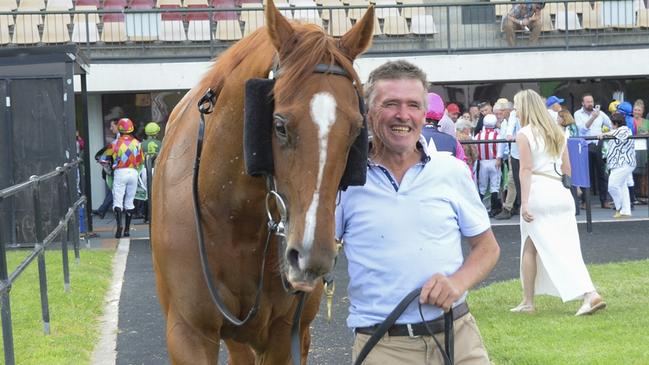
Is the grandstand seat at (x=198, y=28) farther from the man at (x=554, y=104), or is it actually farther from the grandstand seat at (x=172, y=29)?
the man at (x=554, y=104)

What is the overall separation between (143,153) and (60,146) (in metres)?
2.82

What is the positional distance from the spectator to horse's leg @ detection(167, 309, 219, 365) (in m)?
14.1

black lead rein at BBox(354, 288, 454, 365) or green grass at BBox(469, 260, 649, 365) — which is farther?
green grass at BBox(469, 260, 649, 365)

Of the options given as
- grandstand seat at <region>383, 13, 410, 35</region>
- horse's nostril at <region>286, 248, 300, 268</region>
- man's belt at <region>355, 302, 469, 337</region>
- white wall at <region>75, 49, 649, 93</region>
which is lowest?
man's belt at <region>355, 302, 469, 337</region>

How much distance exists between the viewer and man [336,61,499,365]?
3.78 metres

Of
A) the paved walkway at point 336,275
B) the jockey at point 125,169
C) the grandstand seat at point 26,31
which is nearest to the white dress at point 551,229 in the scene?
the paved walkway at point 336,275

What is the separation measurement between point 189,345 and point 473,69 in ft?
57.5

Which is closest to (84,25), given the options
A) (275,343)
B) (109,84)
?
(109,84)

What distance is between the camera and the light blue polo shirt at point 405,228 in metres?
3.81

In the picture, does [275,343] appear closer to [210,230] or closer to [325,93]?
[210,230]

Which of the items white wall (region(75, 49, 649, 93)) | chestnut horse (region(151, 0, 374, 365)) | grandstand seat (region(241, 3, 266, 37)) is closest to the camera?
chestnut horse (region(151, 0, 374, 365))

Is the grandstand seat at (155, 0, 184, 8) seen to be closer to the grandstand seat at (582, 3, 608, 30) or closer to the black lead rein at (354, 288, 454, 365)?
the grandstand seat at (582, 3, 608, 30)

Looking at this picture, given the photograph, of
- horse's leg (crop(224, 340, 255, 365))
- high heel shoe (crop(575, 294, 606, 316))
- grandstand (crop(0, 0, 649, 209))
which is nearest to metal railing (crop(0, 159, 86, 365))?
horse's leg (crop(224, 340, 255, 365))

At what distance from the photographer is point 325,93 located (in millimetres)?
3484
